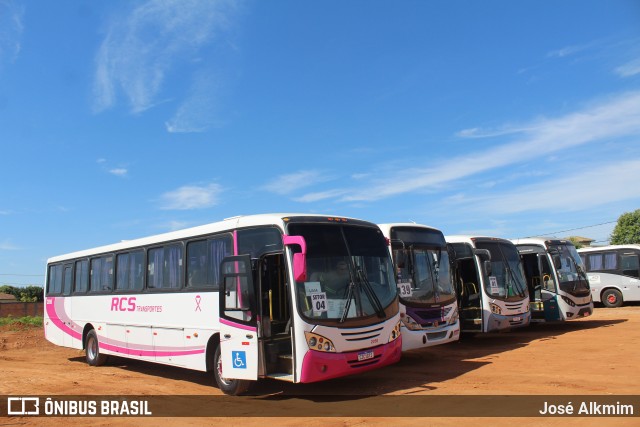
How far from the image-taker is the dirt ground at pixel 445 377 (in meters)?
8.09

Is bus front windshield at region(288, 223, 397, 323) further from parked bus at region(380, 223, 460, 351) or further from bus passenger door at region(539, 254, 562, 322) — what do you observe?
bus passenger door at region(539, 254, 562, 322)

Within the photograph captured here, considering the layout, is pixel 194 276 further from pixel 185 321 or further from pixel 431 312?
pixel 431 312

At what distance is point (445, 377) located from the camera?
1069cm

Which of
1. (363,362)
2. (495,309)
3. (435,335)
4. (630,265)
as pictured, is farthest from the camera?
(630,265)

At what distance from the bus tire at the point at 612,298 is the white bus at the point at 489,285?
14252 mm

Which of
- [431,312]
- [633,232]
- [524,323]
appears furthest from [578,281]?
[633,232]

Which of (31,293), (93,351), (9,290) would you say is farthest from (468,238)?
(9,290)

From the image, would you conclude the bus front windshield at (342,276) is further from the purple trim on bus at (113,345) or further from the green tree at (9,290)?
the green tree at (9,290)

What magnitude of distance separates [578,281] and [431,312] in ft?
27.5

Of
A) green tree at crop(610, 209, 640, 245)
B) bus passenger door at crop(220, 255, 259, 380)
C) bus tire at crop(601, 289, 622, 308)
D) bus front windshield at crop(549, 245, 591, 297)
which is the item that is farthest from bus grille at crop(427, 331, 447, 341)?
green tree at crop(610, 209, 640, 245)

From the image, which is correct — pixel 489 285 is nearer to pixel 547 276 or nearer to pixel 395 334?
pixel 547 276

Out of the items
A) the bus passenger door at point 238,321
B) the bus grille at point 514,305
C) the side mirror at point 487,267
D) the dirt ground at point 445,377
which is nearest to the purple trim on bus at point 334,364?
the dirt ground at point 445,377

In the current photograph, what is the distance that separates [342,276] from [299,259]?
3.86 ft

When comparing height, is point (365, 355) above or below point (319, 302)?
below
